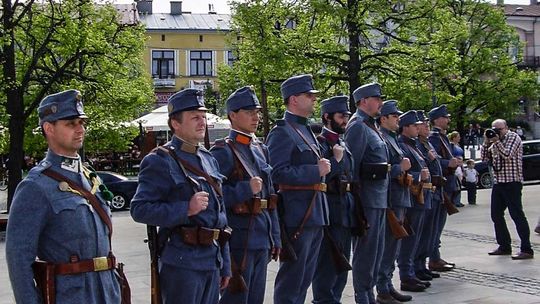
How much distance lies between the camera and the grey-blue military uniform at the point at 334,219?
7.79 m

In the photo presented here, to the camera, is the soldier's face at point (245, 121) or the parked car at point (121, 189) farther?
the parked car at point (121, 189)

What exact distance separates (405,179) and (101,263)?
5.18 metres

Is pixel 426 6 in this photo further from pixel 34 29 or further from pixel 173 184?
pixel 173 184

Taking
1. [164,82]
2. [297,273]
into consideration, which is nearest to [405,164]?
[297,273]

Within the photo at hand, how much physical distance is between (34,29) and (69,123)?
73.2ft

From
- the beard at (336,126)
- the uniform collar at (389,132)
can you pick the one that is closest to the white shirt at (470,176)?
the uniform collar at (389,132)

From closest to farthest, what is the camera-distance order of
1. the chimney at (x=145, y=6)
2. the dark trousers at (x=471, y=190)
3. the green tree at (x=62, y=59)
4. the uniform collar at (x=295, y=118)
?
the uniform collar at (x=295, y=118)
the dark trousers at (x=471, y=190)
the green tree at (x=62, y=59)
the chimney at (x=145, y=6)

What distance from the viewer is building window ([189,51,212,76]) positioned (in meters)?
67.2

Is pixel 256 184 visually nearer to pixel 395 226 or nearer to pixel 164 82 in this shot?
pixel 395 226

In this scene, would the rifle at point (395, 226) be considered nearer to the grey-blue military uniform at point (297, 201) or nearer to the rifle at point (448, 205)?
the grey-blue military uniform at point (297, 201)

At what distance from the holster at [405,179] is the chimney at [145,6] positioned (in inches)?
2462

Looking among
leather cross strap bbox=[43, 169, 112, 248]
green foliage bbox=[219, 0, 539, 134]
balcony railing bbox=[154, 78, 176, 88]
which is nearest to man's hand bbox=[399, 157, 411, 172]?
leather cross strap bbox=[43, 169, 112, 248]

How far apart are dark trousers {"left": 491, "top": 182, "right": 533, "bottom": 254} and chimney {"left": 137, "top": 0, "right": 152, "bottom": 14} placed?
60.2 m

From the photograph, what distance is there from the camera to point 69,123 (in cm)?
462
